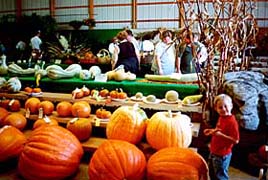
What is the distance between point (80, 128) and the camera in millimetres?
3719

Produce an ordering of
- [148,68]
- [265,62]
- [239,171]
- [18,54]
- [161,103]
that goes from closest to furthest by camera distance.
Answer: [239,171] → [161,103] → [148,68] → [265,62] → [18,54]

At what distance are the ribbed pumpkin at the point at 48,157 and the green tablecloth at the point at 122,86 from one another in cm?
139

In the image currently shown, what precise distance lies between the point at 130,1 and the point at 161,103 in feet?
32.7

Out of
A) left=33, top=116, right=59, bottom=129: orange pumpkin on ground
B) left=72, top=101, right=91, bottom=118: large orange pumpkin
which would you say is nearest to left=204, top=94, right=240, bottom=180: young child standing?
left=72, top=101, right=91, bottom=118: large orange pumpkin

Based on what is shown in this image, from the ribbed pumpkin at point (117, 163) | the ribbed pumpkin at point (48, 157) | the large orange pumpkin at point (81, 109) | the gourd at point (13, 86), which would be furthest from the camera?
the gourd at point (13, 86)

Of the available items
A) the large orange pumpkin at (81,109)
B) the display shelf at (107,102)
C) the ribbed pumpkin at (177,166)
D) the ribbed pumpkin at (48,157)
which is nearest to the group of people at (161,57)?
the display shelf at (107,102)

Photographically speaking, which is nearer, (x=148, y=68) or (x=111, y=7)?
(x=148, y=68)

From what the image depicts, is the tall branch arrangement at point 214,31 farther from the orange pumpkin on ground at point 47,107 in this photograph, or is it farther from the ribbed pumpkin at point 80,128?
the orange pumpkin on ground at point 47,107

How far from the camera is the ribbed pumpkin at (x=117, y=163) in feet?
9.52

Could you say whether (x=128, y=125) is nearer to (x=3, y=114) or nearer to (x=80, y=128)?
(x=80, y=128)

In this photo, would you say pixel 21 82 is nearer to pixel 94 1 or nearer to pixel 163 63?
A: pixel 163 63

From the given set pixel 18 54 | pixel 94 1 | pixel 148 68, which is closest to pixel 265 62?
pixel 148 68

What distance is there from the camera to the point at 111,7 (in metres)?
13.7

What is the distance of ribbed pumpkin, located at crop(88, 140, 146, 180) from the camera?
290 centimetres
